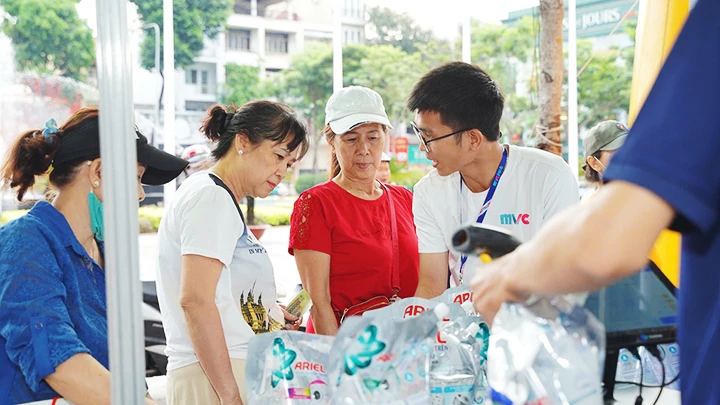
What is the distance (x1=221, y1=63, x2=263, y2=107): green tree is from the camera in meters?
10.5

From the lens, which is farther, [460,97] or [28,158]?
[460,97]

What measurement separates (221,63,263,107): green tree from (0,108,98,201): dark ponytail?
876 centimetres

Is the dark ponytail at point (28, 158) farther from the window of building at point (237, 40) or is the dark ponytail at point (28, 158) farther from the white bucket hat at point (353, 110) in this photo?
the window of building at point (237, 40)

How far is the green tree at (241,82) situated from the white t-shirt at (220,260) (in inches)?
343

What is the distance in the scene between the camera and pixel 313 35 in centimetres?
1097

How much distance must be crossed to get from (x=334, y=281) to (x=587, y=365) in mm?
1697

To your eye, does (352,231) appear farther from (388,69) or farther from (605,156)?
(388,69)

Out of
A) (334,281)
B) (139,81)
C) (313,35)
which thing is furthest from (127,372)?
(313,35)

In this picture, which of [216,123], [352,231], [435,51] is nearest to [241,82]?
[435,51]

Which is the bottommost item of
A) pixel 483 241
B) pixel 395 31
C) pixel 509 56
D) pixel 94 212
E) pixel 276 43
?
pixel 94 212

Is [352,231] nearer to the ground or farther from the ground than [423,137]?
nearer to the ground

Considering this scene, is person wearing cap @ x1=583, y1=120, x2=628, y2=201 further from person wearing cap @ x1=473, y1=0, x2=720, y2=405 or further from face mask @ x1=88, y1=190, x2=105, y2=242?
person wearing cap @ x1=473, y1=0, x2=720, y2=405

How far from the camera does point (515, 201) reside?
216 cm

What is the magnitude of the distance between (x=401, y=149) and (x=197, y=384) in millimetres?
7705
